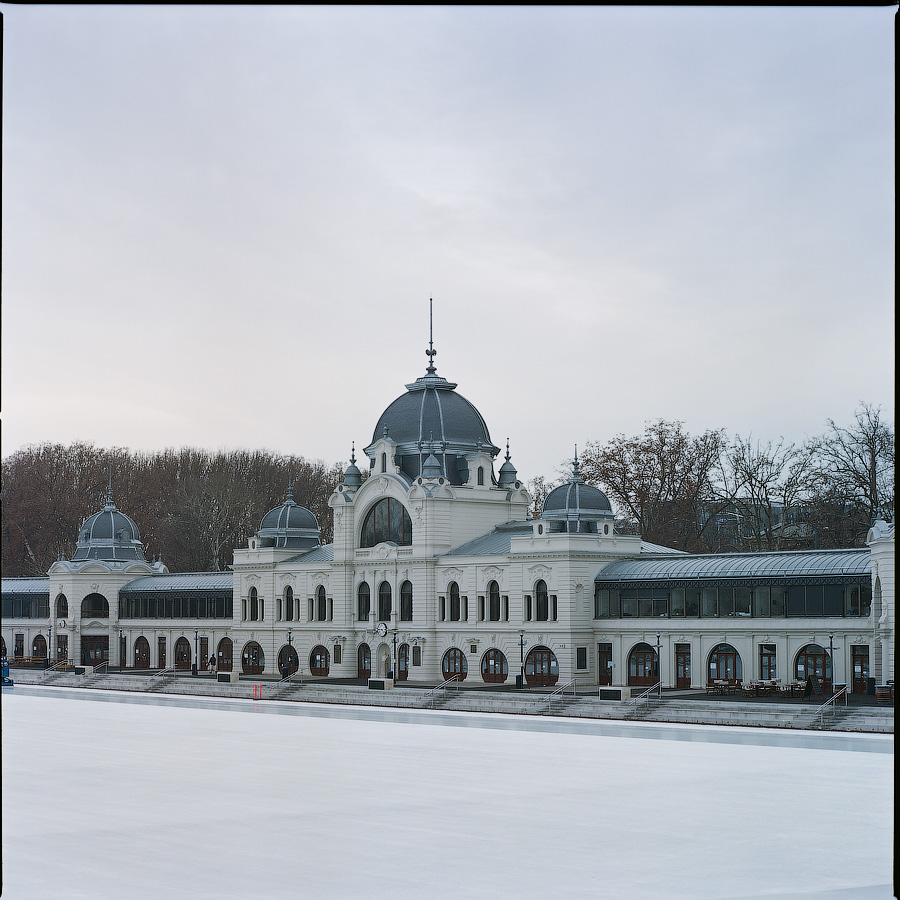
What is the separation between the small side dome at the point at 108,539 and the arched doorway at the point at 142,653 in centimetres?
668

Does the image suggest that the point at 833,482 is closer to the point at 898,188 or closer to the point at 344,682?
the point at 344,682

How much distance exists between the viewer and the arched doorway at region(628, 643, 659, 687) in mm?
60819

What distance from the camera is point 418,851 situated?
64.4ft

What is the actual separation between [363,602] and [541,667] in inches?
549

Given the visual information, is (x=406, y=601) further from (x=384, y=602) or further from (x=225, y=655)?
(x=225, y=655)

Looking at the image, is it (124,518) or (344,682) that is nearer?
(344,682)

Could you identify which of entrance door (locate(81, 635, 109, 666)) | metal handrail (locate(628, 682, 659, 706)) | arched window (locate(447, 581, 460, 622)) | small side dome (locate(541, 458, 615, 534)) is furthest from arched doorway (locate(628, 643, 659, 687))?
entrance door (locate(81, 635, 109, 666))

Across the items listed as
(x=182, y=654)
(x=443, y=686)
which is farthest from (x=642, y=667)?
(x=182, y=654)

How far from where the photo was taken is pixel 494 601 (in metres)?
66.7

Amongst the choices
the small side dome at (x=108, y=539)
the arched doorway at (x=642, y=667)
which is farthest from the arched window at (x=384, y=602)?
the small side dome at (x=108, y=539)

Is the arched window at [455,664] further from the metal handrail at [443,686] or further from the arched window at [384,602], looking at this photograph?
the arched window at [384,602]

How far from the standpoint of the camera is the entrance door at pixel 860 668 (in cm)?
5266

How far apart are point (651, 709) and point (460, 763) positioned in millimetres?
18490

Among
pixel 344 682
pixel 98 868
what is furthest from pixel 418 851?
pixel 344 682
